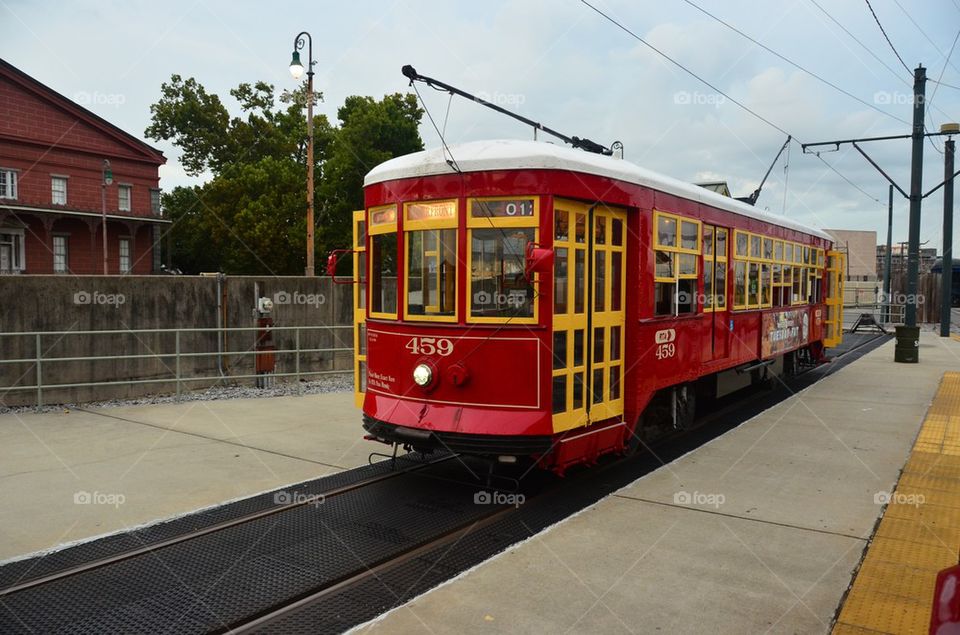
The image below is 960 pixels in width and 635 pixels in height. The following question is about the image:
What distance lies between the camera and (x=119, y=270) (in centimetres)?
3488

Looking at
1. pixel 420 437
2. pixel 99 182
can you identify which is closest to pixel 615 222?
pixel 420 437

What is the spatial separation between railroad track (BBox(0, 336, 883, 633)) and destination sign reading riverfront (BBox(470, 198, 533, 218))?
2569 mm

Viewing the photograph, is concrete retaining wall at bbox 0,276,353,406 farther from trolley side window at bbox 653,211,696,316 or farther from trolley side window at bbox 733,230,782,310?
→ trolley side window at bbox 733,230,782,310

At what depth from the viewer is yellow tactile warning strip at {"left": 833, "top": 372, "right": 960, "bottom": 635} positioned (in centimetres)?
410

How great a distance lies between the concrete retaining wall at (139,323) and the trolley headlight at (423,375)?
20.1 ft

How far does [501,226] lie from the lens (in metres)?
6.22

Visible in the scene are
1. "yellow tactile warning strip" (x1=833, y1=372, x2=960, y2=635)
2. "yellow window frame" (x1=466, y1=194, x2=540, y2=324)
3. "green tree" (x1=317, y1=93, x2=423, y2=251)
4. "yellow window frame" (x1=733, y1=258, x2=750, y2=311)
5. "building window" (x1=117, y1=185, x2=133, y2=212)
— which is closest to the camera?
"yellow tactile warning strip" (x1=833, y1=372, x2=960, y2=635)

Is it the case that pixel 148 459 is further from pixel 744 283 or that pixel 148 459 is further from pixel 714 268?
pixel 744 283

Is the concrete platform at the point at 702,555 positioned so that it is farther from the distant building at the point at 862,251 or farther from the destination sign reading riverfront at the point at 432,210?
the distant building at the point at 862,251

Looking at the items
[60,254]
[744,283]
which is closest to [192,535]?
[744,283]

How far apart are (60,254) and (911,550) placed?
35.6 meters

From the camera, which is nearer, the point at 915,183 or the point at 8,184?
the point at 915,183

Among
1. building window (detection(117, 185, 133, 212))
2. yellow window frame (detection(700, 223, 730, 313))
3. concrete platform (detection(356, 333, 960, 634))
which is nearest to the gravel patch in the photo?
yellow window frame (detection(700, 223, 730, 313))

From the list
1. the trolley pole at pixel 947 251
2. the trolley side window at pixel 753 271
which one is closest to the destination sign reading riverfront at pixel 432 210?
the trolley side window at pixel 753 271
